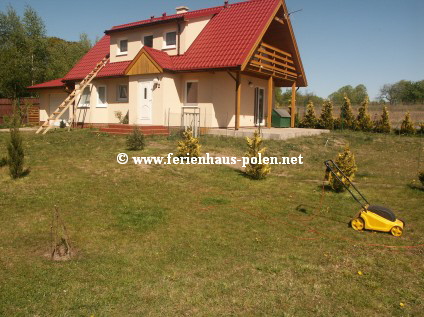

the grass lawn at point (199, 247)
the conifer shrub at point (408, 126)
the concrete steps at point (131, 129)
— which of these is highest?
the conifer shrub at point (408, 126)

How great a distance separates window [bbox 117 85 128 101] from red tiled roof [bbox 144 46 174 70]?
3565 mm

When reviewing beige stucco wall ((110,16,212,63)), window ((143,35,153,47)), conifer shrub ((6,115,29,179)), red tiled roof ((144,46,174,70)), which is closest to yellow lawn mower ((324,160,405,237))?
conifer shrub ((6,115,29,179))

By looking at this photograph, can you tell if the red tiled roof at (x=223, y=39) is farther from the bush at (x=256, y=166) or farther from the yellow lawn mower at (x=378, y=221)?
the yellow lawn mower at (x=378, y=221)

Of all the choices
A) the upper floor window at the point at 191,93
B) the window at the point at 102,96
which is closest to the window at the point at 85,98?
the window at the point at 102,96

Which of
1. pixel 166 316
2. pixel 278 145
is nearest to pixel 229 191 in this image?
pixel 166 316

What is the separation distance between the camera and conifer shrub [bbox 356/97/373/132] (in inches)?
1005

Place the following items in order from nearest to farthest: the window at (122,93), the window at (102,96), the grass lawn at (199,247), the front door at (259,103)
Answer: the grass lawn at (199,247)
the window at (122,93)
the front door at (259,103)
the window at (102,96)

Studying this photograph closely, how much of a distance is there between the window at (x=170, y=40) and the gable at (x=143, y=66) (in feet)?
8.06

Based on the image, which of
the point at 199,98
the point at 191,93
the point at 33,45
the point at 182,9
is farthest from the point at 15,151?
the point at 33,45

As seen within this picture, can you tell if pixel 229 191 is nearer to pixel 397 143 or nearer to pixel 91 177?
pixel 91 177

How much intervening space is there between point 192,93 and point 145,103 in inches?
104

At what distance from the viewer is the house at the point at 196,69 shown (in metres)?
18.0

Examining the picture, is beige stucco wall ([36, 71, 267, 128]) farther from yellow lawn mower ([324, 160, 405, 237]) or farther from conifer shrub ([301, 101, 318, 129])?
yellow lawn mower ([324, 160, 405, 237])

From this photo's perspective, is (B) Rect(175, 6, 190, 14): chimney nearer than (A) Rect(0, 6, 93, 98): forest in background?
Yes
